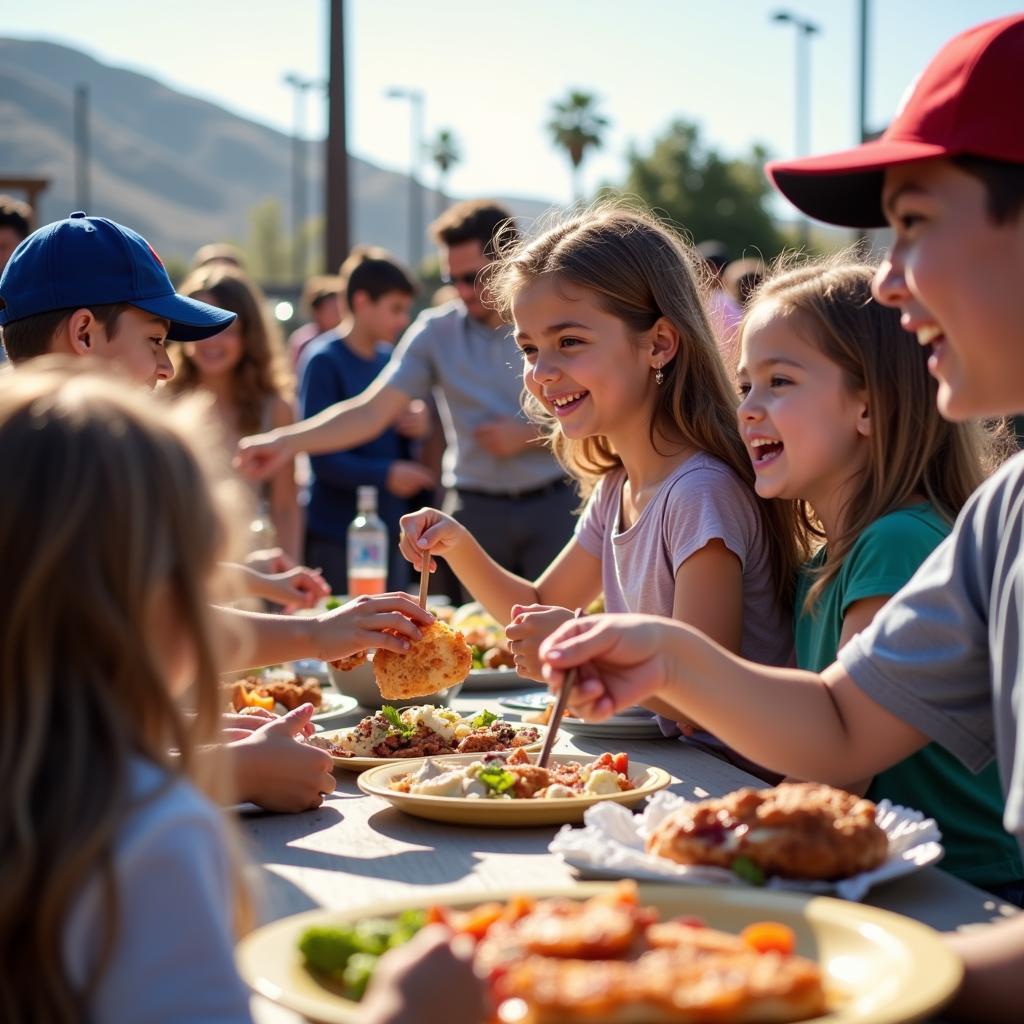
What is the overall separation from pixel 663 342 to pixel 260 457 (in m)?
2.02

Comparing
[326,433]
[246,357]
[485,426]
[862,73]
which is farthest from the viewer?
[862,73]

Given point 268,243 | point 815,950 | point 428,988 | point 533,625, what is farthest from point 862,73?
point 268,243

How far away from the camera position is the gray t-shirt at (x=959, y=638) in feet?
5.82

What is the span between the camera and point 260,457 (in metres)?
4.95

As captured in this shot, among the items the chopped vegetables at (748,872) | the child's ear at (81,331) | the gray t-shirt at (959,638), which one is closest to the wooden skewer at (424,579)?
the child's ear at (81,331)

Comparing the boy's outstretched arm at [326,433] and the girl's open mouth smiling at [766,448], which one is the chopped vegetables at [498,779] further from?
the boy's outstretched arm at [326,433]

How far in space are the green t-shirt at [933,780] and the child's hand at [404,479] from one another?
192 inches

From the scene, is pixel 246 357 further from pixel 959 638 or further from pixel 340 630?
pixel 959 638

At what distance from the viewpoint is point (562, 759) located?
8.14 feet

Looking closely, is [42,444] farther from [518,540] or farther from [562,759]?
[518,540]

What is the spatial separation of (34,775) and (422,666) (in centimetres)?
162

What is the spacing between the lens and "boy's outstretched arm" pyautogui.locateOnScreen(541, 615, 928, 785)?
6.18 ft

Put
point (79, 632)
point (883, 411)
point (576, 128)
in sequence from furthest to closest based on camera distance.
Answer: point (576, 128) < point (883, 411) < point (79, 632)

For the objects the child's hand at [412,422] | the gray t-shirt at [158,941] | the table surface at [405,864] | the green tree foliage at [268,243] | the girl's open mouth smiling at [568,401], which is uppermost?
the green tree foliage at [268,243]
